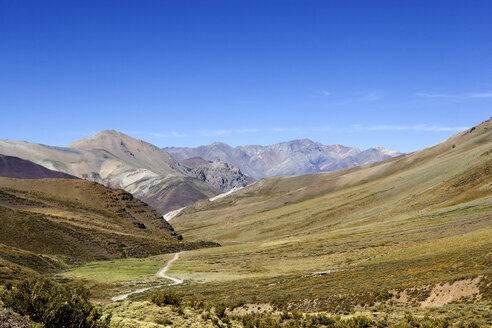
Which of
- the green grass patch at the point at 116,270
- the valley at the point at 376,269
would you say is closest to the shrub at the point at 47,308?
the valley at the point at 376,269

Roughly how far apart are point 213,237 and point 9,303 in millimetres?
157725

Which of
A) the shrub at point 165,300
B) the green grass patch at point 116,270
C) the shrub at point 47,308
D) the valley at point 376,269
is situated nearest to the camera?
the shrub at point 47,308

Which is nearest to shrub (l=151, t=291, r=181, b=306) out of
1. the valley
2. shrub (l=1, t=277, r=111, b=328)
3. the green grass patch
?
the valley

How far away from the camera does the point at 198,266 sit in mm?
77250

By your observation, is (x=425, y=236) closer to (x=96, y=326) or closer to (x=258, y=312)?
(x=258, y=312)

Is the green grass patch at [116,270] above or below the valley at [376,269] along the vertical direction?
below

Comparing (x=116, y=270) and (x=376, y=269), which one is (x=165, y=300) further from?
(x=116, y=270)

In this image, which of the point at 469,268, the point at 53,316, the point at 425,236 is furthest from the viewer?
the point at 425,236

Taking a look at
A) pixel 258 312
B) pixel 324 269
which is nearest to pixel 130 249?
pixel 324 269

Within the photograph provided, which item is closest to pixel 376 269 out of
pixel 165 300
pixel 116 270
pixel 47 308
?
pixel 165 300

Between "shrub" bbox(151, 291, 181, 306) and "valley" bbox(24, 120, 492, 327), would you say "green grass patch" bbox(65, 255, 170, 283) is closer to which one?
"valley" bbox(24, 120, 492, 327)

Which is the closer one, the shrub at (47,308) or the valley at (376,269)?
the shrub at (47,308)

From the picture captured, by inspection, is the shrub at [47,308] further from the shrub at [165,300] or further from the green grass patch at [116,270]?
the green grass patch at [116,270]

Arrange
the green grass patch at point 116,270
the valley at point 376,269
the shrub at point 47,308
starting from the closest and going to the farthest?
the shrub at point 47,308 → the valley at point 376,269 → the green grass patch at point 116,270
